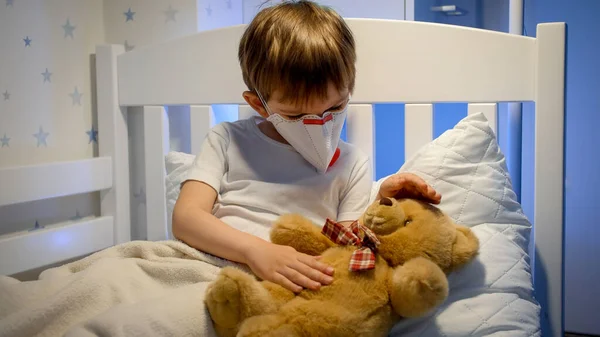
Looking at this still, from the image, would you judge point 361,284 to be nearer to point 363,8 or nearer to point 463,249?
point 463,249

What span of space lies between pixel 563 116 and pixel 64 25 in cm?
105

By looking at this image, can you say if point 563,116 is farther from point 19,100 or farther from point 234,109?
point 19,100

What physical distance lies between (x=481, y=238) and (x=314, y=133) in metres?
0.31

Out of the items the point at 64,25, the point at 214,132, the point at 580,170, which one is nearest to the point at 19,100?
the point at 64,25

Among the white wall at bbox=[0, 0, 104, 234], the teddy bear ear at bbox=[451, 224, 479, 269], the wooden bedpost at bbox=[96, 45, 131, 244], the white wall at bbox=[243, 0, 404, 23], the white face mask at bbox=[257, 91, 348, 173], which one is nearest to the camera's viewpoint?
the teddy bear ear at bbox=[451, 224, 479, 269]

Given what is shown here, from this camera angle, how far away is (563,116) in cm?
113

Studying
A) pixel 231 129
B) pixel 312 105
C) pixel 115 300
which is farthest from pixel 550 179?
pixel 115 300

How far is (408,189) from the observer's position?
899 millimetres

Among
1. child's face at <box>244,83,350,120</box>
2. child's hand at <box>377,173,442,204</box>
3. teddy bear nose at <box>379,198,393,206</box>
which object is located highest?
child's face at <box>244,83,350,120</box>

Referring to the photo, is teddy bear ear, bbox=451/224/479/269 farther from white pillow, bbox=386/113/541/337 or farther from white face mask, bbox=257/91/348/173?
white face mask, bbox=257/91/348/173

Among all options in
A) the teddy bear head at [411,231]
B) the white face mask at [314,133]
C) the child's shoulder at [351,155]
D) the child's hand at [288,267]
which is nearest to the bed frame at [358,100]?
the child's shoulder at [351,155]

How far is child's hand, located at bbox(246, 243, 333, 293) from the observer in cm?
83

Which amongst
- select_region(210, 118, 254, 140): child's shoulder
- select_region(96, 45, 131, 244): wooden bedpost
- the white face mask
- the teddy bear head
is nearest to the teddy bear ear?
the teddy bear head

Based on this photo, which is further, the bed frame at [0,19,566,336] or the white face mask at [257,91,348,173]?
the bed frame at [0,19,566,336]
